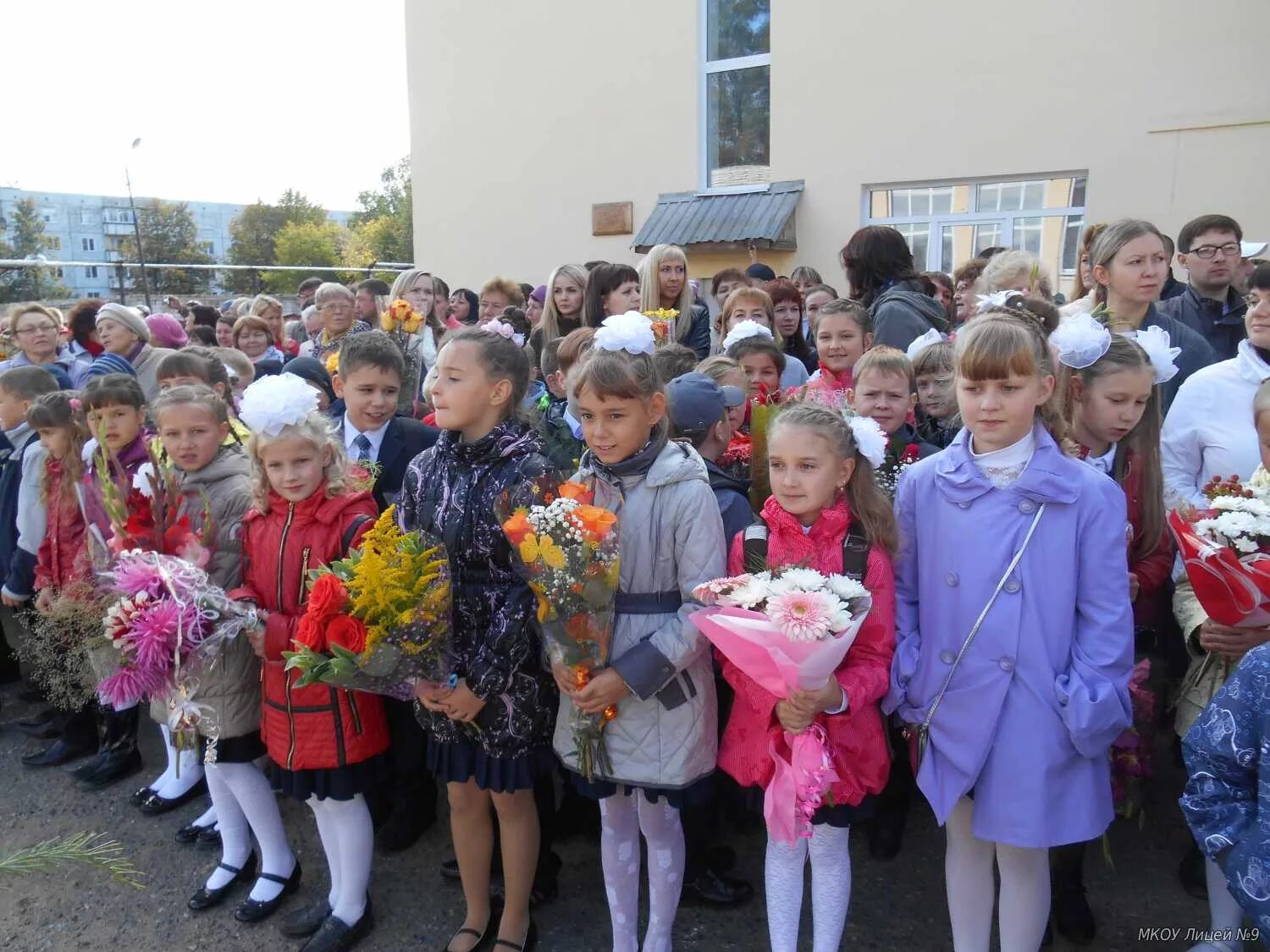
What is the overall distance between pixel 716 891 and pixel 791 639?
1510mm

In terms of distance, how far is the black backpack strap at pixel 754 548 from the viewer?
8.07 ft

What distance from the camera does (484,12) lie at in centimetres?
1147

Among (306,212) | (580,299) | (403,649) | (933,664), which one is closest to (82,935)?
(403,649)

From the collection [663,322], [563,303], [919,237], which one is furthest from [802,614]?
[919,237]

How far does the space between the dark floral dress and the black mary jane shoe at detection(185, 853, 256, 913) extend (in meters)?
1.14

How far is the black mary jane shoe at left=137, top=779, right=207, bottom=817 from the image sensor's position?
377 cm

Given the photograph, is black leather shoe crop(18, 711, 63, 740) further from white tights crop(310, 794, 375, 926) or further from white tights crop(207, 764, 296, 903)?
white tights crop(310, 794, 375, 926)

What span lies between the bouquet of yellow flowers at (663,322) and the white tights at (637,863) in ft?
7.24

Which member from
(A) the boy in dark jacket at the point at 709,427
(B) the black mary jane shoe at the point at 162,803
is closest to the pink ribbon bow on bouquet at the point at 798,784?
(A) the boy in dark jacket at the point at 709,427

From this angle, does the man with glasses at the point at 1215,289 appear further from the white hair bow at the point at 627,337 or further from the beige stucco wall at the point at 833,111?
the beige stucco wall at the point at 833,111

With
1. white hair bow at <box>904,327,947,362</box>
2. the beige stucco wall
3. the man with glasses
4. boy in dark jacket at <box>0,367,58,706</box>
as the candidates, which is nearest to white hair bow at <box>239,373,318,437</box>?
boy in dark jacket at <box>0,367,58,706</box>

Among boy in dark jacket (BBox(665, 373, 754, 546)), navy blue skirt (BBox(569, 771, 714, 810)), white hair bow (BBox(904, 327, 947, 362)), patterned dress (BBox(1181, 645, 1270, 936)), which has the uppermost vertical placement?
white hair bow (BBox(904, 327, 947, 362))

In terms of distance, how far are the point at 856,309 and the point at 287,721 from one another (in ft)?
9.91

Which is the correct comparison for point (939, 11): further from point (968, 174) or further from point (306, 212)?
point (306, 212)
